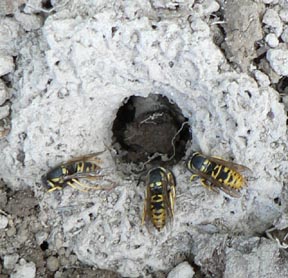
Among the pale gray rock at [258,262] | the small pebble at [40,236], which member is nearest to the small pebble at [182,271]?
the pale gray rock at [258,262]

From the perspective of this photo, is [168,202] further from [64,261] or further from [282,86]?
[282,86]

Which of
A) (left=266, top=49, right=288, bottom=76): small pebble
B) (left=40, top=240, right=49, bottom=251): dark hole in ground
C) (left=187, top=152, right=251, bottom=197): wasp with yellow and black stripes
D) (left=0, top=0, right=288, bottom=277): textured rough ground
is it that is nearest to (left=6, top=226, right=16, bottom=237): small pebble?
(left=0, top=0, right=288, bottom=277): textured rough ground

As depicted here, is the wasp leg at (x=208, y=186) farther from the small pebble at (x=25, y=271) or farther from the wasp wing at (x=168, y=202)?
the small pebble at (x=25, y=271)

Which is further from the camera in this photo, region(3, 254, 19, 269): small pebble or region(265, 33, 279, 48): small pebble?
region(3, 254, 19, 269): small pebble

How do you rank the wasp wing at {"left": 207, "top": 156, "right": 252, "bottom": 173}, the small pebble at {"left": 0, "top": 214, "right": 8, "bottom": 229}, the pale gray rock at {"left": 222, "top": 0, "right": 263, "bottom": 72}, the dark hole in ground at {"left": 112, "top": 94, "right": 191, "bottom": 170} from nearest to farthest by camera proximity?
the pale gray rock at {"left": 222, "top": 0, "right": 263, "bottom": 72}, the wasp wing at {"left": 207, "top": 156, "right": 252, "bottom": 173}, the small pebble at {"left": 0, "top": 214, "right": 8, "bottom": 229}, the dark hole in ground at {"left": 112, "top": 94, "right": 191, "bottom": 170}

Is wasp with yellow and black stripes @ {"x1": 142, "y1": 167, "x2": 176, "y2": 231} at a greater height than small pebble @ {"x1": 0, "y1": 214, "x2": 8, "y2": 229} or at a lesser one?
greater

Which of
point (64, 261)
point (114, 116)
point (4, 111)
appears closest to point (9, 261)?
point (64, 261)

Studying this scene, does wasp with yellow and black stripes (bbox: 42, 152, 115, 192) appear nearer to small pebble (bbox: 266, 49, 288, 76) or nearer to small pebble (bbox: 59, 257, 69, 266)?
small pebble (bbox: 59, 257, 69, 266)
